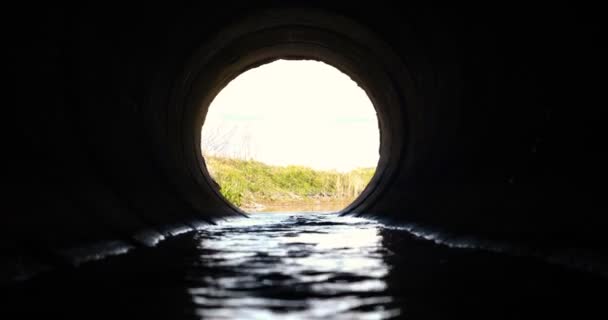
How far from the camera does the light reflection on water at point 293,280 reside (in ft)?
10.5

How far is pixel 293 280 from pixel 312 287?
0.30 m

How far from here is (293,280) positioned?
4145 mm

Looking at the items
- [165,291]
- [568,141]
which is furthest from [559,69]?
[165,291]

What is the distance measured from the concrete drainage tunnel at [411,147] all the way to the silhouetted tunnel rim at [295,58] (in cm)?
10

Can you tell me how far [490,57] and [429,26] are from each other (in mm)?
1082

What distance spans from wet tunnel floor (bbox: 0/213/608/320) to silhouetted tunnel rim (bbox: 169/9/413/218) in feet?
13.8

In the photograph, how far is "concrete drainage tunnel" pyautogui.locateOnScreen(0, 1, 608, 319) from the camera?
13.6 ft

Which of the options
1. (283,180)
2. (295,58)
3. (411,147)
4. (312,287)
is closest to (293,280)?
(312,287)

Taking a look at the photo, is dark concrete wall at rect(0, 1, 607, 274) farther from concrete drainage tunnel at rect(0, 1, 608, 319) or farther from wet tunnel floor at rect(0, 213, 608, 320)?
wet tunnel floor at rect(0, 213, 608, 320)

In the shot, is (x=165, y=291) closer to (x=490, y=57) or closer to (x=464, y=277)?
(x=464, y=277)

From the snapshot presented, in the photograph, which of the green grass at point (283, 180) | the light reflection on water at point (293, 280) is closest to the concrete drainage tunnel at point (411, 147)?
the light reflection on water at point (293, 280)

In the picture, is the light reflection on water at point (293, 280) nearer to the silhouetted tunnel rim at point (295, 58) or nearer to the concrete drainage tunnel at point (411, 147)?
the concrete drainage tunnel at point (411, 147)

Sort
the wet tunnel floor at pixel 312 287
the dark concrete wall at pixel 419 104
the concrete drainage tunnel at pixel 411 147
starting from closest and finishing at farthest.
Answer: the wet tunnel floor at pixel 312 287
the concrete drainage tunnel at pixel 411 147
the dark concrete wall at pixel 419 104

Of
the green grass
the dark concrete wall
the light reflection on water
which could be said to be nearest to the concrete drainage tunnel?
the dark concrete wall
